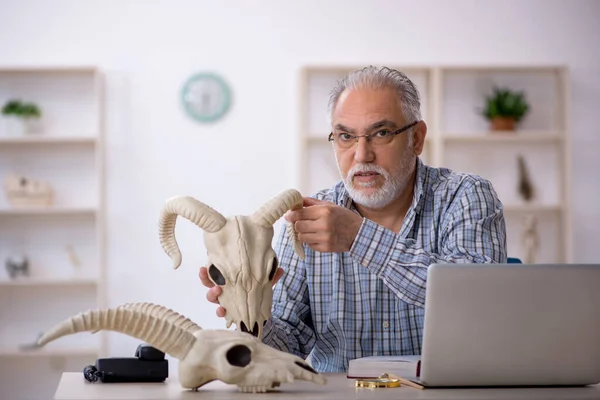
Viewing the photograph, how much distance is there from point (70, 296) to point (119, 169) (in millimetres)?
814

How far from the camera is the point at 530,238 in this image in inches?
205

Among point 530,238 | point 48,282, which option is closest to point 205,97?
point 48,282

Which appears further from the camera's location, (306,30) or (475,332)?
(306,30)

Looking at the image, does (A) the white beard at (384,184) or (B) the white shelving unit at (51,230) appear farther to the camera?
(B) the white shelving unit at (51,230)

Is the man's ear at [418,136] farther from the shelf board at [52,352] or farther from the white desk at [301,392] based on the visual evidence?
the shelf board at [52,352]

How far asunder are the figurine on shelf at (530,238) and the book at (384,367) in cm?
350

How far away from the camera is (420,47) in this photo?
5.39m

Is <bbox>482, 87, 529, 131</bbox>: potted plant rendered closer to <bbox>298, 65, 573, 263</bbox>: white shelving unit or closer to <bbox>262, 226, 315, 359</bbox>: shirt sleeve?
<bbox>298, 65, 573, 263</bbox>: white shelving unit

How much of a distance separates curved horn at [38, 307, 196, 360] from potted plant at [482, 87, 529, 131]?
397 cm

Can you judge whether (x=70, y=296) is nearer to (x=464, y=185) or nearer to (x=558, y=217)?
(x=558, y=217)

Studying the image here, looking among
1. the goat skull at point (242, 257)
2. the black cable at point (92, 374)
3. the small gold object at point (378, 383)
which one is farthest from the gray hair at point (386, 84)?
the black cable at point (92, 374)

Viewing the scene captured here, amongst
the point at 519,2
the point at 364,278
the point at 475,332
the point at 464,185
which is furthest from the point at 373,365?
the point at 519,2

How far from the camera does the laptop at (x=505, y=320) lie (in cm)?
159

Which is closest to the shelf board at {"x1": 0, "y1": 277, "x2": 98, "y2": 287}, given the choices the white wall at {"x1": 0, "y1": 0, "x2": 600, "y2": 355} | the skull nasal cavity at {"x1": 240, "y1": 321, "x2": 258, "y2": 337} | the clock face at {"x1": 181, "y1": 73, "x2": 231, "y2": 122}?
the white wall at {"x1": 0, "y1": 0, "x2": 600, "y2": 355}
